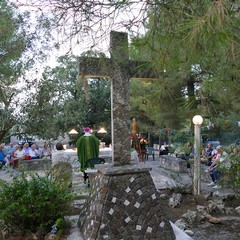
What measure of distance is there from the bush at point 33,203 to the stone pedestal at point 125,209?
17.7 inches

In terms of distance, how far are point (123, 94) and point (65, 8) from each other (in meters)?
1.29

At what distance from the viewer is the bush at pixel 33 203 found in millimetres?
3299

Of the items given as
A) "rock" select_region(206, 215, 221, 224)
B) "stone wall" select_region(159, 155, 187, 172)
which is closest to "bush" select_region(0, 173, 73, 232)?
"rock" select_region(206, 215, 221, 224)

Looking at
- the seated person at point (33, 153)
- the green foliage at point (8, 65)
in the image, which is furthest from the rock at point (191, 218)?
the seated person at point (33, 153)

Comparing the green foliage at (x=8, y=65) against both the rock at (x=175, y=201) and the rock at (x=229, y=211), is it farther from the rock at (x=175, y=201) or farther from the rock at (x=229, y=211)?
the rock at (x=229, y=211)

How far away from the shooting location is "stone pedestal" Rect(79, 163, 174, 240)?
2877mm

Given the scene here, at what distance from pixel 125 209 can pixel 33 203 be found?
43.5 inches

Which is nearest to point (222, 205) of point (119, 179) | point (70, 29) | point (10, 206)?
point (119, 179)

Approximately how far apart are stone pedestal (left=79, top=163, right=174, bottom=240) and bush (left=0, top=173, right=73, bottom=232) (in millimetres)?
451

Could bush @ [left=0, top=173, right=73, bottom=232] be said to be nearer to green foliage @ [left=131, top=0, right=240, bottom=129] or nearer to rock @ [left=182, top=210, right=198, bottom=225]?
green foliage @ [left=131, top=0, right=240, bottom=129]

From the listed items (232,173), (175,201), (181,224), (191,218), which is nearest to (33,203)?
(181,224)

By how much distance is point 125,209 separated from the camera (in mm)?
2957

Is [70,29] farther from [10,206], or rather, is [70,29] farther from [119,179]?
[10,206]

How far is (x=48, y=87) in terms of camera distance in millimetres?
6477
